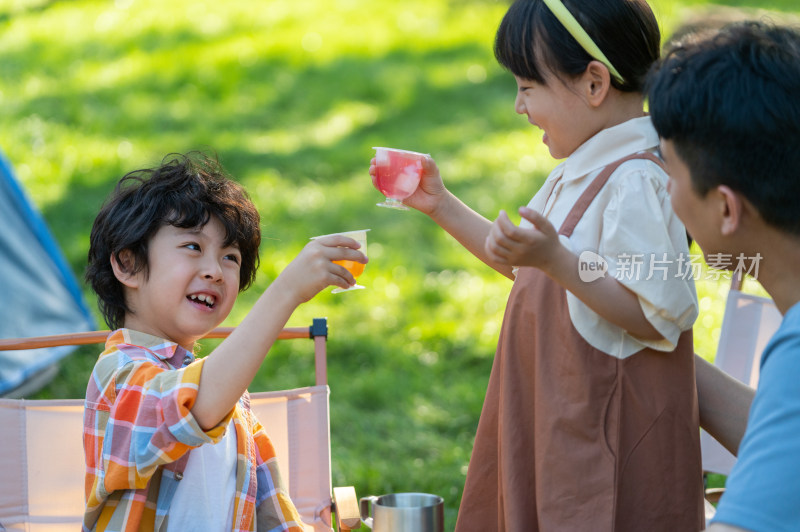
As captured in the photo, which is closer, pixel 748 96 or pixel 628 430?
pixel 748 96

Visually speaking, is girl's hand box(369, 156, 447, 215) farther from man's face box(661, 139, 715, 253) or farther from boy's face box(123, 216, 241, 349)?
man's face box(661, 139, 715, 253)

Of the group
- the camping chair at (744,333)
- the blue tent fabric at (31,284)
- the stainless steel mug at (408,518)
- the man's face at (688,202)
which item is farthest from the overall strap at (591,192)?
the blue tent fabric at (31,284)

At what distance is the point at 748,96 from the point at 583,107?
54cm

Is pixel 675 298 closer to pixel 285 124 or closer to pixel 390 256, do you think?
pixel 390 256

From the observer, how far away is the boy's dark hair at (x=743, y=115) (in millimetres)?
1555

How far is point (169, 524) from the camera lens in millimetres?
2061

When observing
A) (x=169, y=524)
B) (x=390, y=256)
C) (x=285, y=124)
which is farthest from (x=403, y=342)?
(x=285, y=124)

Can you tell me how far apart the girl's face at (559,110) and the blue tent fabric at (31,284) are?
2968mm

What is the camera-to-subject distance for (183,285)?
211 cm

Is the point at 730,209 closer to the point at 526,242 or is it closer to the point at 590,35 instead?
the point at 526,242

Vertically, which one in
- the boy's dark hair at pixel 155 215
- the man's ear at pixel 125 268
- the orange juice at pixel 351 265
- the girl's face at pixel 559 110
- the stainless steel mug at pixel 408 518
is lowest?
the stainless steel mug at pixel 408 518

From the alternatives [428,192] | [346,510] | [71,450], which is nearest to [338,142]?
[71,450]

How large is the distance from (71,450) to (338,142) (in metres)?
4.97

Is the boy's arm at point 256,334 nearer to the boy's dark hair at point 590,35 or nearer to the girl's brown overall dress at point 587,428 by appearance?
the girl's brown overall dress at point 587,428
